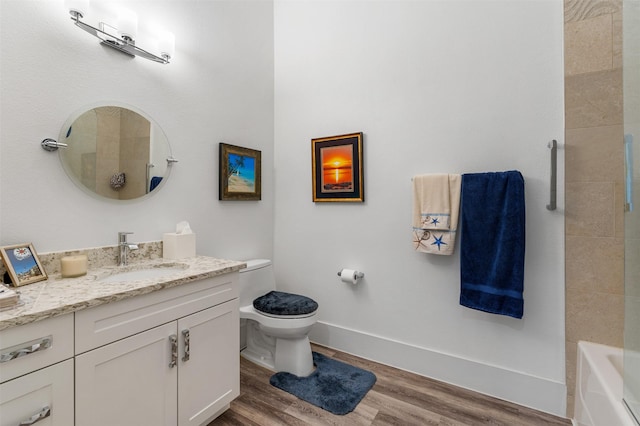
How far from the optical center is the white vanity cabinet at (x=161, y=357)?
3.38ft

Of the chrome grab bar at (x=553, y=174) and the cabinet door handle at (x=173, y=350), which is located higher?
the chrome grab bar at (x=553, y=174)

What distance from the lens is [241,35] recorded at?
90.2 inches

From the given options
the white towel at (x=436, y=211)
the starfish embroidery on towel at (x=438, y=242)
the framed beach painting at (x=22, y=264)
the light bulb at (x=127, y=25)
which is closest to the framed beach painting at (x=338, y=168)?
the white towel at (x=436, y=211)

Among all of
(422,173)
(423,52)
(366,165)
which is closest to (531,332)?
(422,173)

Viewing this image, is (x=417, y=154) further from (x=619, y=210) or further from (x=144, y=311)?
(x=144, y=311)

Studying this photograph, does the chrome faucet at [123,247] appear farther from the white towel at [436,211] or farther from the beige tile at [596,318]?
the beige tile at [596,318]

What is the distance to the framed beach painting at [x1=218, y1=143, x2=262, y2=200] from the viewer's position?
212cm

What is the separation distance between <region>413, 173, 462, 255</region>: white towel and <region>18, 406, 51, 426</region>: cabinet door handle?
1.82 metres

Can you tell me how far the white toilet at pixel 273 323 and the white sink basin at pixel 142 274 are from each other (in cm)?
53

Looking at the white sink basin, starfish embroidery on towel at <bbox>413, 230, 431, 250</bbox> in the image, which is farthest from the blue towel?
the white sink basin

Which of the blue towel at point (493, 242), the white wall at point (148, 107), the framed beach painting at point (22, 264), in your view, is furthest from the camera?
the blue towel at point (493, 242)

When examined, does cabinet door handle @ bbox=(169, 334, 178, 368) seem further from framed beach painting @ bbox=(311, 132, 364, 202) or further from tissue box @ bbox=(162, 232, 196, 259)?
framed beach painting @ bbox=(311, 132, 364, 202)

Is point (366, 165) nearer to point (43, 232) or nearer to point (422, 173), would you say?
point (422, 173)

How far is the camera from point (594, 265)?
150 cm
